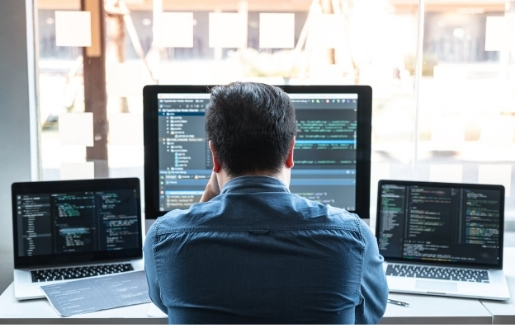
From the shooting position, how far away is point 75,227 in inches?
84.7

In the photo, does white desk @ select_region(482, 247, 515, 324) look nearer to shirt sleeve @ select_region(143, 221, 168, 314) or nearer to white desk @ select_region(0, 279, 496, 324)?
white desk @ select_region(0, 279, 496, 324)

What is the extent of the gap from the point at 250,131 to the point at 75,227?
973mm

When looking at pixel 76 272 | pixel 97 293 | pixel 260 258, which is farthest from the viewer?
pixel 76 272

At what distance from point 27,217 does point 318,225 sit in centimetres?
113

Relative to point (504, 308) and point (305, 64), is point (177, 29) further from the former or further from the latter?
point (504, 308)

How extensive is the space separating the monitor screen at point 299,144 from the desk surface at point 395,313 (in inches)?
17.2

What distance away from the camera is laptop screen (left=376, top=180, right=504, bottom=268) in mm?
2145

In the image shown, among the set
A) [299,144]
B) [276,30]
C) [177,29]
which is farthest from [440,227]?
[177,29]

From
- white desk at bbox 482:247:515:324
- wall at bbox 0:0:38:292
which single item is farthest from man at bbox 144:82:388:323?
wall at bbox 0:0:38:292

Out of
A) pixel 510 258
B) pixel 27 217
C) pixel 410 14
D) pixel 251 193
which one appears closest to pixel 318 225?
pixel 251 193

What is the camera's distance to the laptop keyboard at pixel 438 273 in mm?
2055

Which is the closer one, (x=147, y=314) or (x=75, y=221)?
(x=147, y=314)

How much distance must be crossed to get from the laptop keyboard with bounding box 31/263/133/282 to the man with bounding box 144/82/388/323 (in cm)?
69

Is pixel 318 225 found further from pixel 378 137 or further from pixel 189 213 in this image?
pixel 378 137
